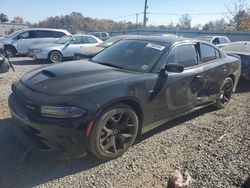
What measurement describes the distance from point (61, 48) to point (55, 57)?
1.68 feet

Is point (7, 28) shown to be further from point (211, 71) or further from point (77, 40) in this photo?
point (211, 71)

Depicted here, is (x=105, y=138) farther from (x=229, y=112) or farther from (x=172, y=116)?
(x=229, y=112)

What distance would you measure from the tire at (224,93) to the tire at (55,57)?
881cm

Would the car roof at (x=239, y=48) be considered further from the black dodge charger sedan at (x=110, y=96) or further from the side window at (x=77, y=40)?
the side window at (x=77, y=40)

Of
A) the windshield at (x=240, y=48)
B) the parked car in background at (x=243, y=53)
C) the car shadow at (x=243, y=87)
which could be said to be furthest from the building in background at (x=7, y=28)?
the car shadow at (x=243, y=87)

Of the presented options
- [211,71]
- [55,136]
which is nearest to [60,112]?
[55,136]

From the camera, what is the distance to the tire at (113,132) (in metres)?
3.23

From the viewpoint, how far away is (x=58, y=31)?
15.5m

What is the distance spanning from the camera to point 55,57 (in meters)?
12.7

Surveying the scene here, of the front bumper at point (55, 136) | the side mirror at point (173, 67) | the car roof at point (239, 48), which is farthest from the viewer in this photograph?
the car roof at point (239, 48)

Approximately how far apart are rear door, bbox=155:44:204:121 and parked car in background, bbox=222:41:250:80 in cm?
372

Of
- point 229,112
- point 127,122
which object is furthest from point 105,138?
point 229,112

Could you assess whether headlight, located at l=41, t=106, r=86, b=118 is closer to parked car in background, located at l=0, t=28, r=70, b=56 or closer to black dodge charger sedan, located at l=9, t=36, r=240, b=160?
black dodge charger sedan, located at l=9, t=36, r=240, b=160

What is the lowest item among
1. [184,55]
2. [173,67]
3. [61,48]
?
[61,48]
